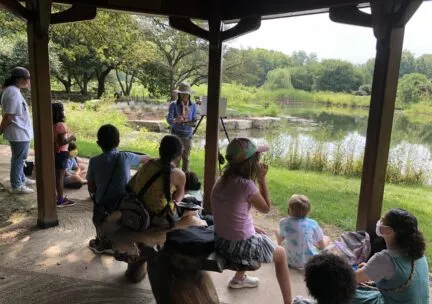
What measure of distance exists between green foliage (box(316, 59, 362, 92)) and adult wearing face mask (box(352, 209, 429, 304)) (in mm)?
9655

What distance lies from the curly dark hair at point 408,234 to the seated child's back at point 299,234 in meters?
1.08

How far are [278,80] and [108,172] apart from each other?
525 inches

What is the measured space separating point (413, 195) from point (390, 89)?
3.12 metres

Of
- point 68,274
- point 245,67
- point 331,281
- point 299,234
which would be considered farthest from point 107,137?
point 245,67

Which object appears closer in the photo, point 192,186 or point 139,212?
point 139,212

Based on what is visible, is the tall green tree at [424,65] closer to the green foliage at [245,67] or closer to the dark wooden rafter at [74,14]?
the dark wooden rafter at [74,14]

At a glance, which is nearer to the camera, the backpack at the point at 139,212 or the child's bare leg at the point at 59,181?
the backpack at the point at 139,212

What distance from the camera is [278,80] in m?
15.4

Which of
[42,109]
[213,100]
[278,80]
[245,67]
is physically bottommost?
[42,109]

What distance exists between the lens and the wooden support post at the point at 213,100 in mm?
3910

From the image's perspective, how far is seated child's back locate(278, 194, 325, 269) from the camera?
2979 millimetres

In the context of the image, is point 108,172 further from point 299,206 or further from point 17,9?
point 17,9

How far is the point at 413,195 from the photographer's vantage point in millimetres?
5383

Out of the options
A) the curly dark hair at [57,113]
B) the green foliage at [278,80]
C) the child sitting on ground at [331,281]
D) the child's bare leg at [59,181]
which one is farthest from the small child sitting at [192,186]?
the green foliage at [278,80]
